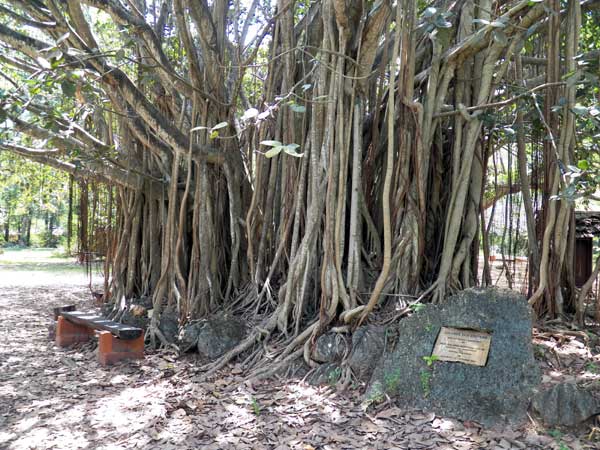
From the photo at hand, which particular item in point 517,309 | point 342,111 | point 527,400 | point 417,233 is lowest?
point 527,400

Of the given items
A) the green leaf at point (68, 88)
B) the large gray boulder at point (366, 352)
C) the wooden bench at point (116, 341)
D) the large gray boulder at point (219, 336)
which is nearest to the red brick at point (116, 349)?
the wooden bench at point (116, 341)

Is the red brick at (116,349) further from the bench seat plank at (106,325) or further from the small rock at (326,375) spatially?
the small rock at (326,375)

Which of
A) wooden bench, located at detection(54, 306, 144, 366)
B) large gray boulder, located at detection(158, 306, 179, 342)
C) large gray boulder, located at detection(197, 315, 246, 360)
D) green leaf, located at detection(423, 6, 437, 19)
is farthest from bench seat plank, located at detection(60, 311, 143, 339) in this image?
green leaf, located at detection(423, 6, 437, 19)

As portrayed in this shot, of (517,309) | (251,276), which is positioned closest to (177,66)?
(251,276)

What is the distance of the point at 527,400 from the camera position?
2.56 metres

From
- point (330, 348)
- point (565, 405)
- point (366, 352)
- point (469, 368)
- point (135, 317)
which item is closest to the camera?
point (565, 405)

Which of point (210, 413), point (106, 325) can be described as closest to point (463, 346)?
point (210, 413)

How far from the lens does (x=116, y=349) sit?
3945 millimetres

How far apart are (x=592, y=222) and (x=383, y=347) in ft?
9.49

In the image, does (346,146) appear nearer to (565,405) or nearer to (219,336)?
(219,336)

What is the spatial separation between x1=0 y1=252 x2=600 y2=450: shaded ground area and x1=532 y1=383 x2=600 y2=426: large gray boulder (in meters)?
0.05

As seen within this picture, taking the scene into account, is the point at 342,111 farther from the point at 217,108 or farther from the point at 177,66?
the point at 177,66

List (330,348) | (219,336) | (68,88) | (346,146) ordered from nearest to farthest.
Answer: (68,88), (330,348), (346,146), (219,336)

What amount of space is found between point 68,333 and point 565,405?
370cm
